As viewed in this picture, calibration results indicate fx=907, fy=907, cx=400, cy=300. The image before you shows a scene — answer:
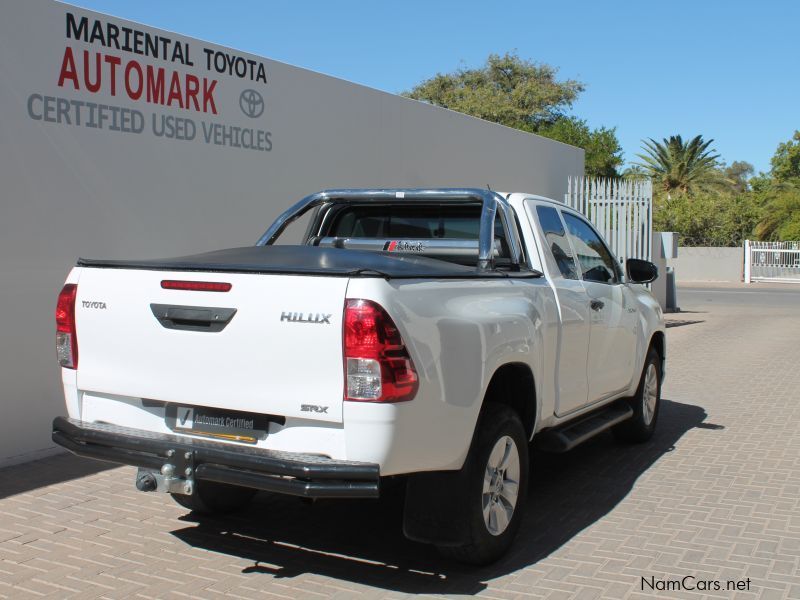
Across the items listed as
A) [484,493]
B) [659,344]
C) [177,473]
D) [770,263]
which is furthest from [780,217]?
[177,473]

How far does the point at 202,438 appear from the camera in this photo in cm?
434

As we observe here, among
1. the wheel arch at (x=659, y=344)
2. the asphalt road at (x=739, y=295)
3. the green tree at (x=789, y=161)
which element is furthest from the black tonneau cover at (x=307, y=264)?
the green tree at (x=789, y=161)

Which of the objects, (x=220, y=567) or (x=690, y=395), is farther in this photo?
(x=690, y=395)

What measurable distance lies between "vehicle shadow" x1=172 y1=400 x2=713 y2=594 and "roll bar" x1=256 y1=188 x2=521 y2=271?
5.37ft

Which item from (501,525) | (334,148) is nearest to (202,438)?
(501,525)

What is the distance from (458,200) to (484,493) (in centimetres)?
212

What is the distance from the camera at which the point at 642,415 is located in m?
7.64

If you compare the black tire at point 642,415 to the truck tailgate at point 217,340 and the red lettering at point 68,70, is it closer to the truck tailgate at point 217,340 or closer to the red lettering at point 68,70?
the truck tailgate at point 217,340

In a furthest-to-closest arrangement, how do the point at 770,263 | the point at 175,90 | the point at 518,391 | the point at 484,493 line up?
the point at 770,263 → the point at 175,90 → the point at 518,391 → the point at 484,493

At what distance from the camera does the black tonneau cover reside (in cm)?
411

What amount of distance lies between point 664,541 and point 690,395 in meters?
5.48

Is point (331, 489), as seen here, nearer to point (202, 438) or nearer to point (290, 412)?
point (290, 412)

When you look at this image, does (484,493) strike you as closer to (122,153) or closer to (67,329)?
(67,329)

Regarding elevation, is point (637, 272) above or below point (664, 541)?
above
